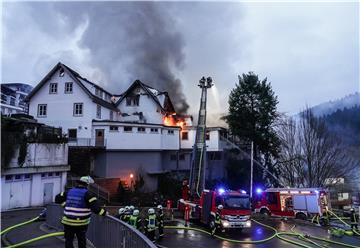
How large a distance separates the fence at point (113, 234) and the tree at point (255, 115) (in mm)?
37752

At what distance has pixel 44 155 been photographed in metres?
29.3

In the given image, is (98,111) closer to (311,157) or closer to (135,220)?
(311,157)

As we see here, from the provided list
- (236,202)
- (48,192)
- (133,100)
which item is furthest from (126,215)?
(133,100)

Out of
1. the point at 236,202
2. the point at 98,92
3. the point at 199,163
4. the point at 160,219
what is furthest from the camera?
the point at 98,92

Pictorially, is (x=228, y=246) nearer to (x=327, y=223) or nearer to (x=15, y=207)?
(x=327, y=223)

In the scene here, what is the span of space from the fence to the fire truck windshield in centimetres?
1087

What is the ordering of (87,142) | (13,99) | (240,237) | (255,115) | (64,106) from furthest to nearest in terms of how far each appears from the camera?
(13,99) < (255,115) < (64,106) < (87,142) < (240,237)

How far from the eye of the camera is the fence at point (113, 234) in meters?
7.13

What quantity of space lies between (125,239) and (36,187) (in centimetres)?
2266

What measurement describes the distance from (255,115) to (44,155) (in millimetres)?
28147

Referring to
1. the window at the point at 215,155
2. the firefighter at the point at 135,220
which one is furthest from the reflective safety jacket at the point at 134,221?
the window at the point at 215,155

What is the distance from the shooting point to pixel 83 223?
7.86 meters

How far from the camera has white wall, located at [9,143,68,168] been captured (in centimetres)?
2743

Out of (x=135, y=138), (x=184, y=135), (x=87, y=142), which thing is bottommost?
(x=87, y=142)
